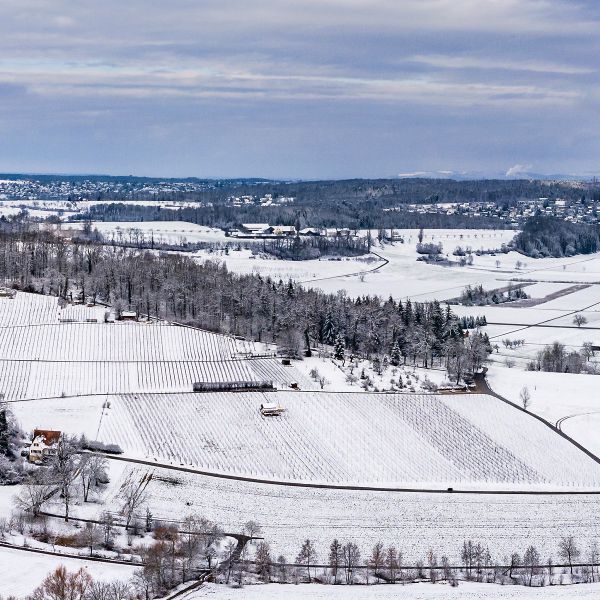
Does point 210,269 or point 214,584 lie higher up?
point 210,269

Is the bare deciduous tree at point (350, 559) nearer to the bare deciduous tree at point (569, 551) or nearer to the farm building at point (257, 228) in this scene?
the bare deciduous tree at point (569, 551)

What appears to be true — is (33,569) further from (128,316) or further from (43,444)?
(128,316)

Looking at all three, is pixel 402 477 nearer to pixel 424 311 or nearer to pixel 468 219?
pixel 424 311

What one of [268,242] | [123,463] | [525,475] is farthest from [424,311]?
[268,242]

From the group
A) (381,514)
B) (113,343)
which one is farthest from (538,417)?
(113,343)

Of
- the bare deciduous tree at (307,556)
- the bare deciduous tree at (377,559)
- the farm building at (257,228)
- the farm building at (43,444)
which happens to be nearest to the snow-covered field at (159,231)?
the farm building at (257,228)

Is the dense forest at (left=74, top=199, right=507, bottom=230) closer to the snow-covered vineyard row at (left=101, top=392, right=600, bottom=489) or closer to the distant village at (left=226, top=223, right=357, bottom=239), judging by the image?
the distant village at (left=226, top=223, right=357, bottom=239)

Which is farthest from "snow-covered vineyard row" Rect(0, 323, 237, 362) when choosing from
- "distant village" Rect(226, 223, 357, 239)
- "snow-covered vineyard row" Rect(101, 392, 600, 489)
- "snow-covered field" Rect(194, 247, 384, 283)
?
"distant village" Rect(226, 223, 357, 239)
